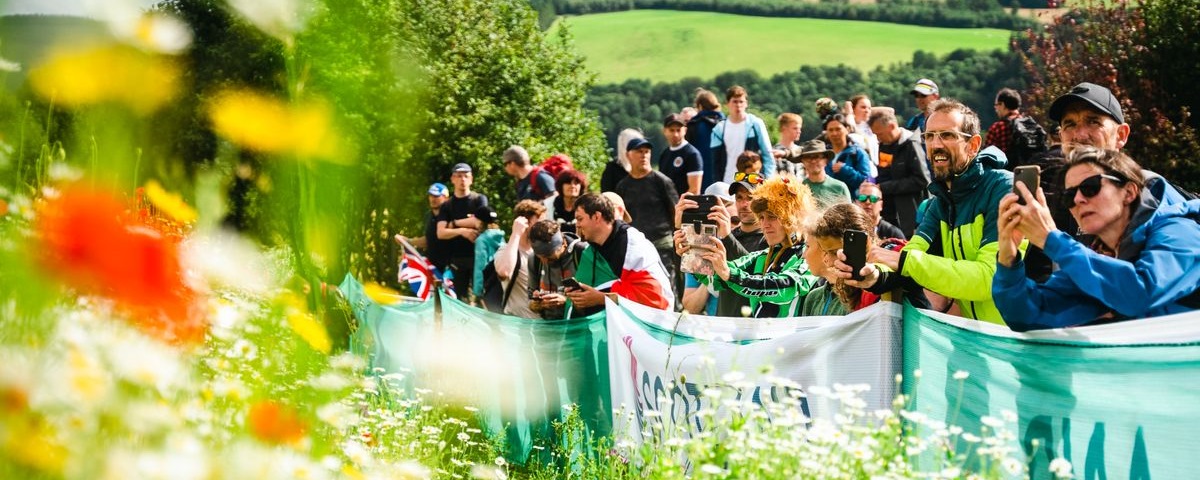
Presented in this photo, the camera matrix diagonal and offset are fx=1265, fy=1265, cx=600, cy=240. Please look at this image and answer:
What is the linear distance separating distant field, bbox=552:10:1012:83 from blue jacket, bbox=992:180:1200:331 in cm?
4372

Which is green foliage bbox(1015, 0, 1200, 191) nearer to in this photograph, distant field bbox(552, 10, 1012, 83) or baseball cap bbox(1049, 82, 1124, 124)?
baseball cap bbox(1049, 82, 1124, 124)

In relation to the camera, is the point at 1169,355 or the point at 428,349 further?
the point at 428,349

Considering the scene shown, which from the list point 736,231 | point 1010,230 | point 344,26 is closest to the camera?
point 344,26

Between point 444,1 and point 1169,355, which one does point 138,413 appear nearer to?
point 444,1

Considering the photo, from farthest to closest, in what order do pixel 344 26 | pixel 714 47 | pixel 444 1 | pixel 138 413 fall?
pixel 714 47
pixel 444 1
pixel 138 413
pixel 344 26

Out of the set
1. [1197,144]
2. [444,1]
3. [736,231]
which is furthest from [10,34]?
[1197,144]

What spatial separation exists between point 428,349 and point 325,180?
303 inches

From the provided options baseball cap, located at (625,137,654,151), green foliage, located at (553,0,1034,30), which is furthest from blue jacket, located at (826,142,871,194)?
green foliage, located at (553,0,1034,30)

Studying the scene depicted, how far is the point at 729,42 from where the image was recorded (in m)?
61.6

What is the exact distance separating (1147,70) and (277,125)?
20.0 meters

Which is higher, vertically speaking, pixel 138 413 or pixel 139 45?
pixel 139 45

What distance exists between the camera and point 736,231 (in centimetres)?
763

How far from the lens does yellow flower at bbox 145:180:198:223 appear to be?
3.57 feet

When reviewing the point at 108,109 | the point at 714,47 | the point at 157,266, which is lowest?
the point at 714,47
